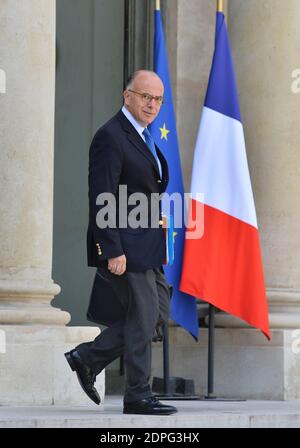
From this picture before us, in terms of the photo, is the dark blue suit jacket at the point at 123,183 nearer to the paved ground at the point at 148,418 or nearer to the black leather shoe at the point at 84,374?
the black leather shoe at the point at 84,374

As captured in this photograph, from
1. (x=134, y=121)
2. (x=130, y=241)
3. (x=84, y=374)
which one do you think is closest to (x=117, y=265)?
(x=130, y=241)

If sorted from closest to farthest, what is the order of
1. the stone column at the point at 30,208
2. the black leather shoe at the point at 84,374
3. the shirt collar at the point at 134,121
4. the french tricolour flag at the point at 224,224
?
the black leather shoe at the point at 84,374 → the shirt collar at the point at 134,121 → the stone column at the point at 30,208 → the french tricolour flag at the point at 224,224

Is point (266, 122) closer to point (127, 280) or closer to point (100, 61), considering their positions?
point (100, 61)

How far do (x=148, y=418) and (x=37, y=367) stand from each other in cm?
175

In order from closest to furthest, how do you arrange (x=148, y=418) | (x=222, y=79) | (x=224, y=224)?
(x=148, y=418)
(x=224, y=224)
(x=222, y=79)

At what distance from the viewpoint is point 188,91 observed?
39.2 feet

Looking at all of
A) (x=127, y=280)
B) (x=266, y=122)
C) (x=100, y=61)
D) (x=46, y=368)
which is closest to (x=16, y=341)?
(x=46, y=368)

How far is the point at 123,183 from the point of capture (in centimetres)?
809

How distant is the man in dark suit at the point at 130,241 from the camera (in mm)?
7930

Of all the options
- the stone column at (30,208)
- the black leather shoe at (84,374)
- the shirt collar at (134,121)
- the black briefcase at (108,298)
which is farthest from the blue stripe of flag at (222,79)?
the black leather shoe at (84,374)

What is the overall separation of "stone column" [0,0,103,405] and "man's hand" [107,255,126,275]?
160 centimetres

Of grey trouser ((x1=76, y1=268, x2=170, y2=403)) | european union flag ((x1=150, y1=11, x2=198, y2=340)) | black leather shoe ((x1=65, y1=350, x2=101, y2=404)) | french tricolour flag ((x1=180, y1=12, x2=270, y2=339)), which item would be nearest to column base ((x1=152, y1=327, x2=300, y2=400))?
french tricolour flag ((x1=180, y1=12, x2=270, y2=339))

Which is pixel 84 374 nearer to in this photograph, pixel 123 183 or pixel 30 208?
pixel 123 183

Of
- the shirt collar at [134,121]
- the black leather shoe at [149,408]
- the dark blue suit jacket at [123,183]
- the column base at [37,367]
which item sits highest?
the shirt collar at [134,121]
